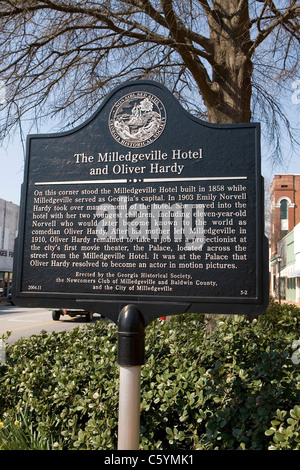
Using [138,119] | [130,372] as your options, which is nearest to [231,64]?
[138,119]

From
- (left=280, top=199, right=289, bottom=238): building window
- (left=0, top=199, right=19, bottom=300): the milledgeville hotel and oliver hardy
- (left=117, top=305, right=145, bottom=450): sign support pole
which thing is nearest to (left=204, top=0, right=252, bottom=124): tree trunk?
(left=117, top=305, right=145, bottom=450): sign support pole

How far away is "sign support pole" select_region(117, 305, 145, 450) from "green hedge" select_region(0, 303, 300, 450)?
457mm

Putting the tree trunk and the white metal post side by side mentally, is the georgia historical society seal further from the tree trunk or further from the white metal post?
the tree trunk

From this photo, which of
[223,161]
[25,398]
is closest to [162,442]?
[25,398]

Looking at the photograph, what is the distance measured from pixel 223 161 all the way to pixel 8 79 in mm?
4369

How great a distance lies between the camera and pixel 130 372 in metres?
2.79

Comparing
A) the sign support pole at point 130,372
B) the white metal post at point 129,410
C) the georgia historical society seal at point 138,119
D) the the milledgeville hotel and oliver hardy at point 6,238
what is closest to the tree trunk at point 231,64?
the georgia historical society seal at point 138,119

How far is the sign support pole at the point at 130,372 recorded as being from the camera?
8.82 ft

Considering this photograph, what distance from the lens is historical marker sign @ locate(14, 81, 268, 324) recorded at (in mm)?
2930

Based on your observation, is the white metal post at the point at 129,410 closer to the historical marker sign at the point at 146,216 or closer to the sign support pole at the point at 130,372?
the sign support pole at the point at 130,372

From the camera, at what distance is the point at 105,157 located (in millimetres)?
3205

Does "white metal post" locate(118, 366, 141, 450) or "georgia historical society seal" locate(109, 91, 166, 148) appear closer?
"white metal post" locate(118, 366, 141, 450)

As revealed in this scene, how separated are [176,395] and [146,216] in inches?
52.7

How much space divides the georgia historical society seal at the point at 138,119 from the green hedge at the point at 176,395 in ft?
5.87
